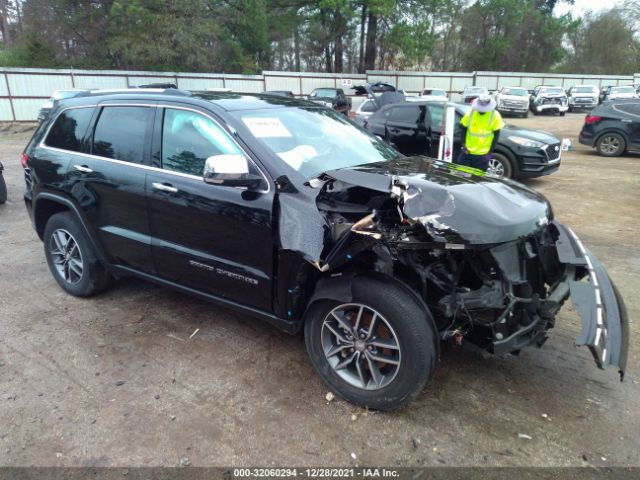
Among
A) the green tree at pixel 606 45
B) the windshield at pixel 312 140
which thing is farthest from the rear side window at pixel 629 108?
the green tree at pixel 606 45

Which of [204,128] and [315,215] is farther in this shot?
[204,128]

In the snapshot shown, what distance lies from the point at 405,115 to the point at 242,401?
7.70 metres

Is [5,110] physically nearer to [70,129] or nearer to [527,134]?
[70,129]

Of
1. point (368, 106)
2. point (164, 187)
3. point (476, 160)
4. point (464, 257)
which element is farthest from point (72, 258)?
point (368, 106)

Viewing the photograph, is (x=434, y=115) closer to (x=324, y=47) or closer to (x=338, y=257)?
(x=338, y=257)

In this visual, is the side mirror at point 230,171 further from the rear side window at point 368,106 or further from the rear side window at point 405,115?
the rear side window at point 368,106

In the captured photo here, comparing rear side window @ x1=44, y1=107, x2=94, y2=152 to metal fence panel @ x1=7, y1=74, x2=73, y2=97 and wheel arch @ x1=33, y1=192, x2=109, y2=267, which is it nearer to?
wheel arch @ x1=33, y1=192, x2=109, y2=267

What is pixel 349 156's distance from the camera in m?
3.54

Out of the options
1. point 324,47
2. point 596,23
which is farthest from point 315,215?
point 596,23

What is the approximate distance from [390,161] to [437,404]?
5.90 feet

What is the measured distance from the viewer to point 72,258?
14.2 ft

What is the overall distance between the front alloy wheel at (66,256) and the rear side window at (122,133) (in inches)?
36.9

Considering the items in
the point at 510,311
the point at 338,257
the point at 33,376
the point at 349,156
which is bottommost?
the point at 33,376

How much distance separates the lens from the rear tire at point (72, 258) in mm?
4133
